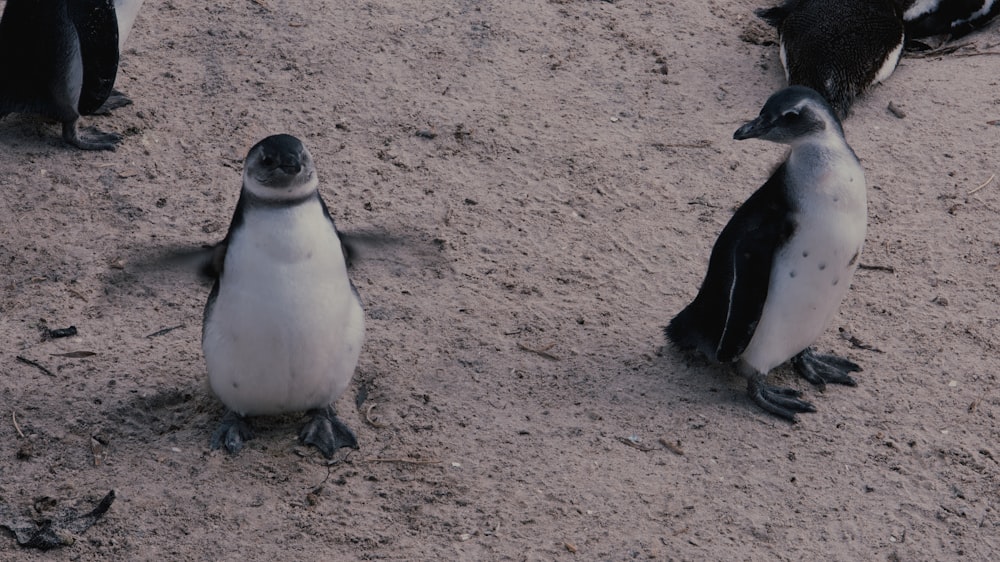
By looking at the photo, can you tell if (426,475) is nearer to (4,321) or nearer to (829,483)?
(829,483)

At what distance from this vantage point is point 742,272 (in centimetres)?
360

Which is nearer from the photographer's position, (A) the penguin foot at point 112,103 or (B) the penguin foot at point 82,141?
(B) the penguin foot at point 82,141

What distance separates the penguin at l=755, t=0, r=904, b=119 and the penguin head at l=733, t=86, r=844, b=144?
2017 mm

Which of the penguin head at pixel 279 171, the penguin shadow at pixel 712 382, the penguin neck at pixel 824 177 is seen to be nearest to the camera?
the penguin head at pixel 279 171

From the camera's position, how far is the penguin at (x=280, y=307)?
3.10 metres

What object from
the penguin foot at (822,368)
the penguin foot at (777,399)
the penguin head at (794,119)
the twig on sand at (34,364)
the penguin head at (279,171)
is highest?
the penguin head at (794,119)

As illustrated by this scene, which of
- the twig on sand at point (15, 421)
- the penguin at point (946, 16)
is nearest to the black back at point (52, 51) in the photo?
the twig on sand at point (15, 421)

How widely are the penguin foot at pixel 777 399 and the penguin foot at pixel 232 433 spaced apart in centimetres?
159

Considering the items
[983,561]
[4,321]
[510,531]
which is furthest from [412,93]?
[983,561]

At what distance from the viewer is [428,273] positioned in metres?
4.36

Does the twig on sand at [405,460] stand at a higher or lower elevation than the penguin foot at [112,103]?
lower

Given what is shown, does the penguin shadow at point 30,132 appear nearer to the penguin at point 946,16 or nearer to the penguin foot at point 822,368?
the penguin foot at point 822,368

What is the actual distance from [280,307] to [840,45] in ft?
12.3

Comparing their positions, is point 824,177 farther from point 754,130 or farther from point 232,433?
point 232,433
